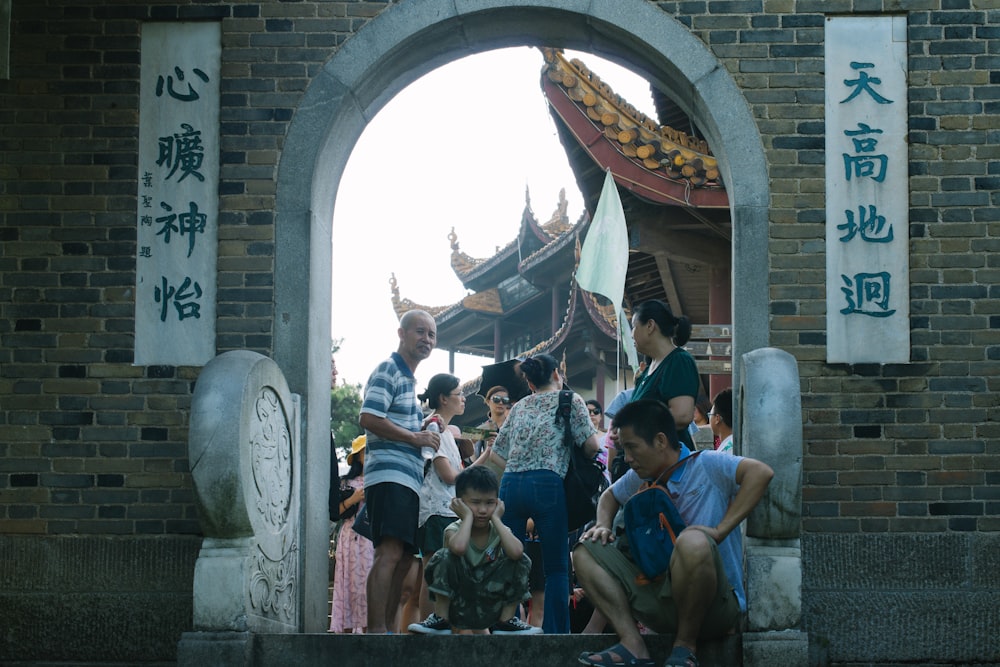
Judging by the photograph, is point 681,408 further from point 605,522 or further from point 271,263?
point 271,263

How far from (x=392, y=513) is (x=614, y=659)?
1949mm

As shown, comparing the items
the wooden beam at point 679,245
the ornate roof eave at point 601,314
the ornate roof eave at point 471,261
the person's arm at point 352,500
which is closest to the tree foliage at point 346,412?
the ornate roof eave at point 471,261

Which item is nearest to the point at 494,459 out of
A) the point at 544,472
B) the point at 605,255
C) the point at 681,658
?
the point at 544,472

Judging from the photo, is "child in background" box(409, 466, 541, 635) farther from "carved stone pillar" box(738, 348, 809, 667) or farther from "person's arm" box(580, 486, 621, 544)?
"carved stone pillar" box(738, 348, 809, 667)

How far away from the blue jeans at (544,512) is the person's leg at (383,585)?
1.97 feet

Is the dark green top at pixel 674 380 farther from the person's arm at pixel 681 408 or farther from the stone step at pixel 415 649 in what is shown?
the stone step at pixel 415 649

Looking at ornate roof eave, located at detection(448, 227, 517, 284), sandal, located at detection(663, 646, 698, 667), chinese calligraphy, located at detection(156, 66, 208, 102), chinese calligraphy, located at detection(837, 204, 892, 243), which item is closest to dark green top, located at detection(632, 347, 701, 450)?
sandal, located at detection(663, 646, 698, 667)

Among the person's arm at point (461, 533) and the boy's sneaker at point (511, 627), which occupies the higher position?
the person's arm at point (461, 533)

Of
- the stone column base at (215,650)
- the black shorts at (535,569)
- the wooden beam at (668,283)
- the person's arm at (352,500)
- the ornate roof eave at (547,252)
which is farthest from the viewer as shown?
the ornate roof eave at (547,252)

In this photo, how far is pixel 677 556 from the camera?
532 centimetres

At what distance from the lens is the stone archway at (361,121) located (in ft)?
23.4

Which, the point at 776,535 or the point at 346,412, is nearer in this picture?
the point at 776,535

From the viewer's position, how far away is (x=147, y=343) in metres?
7.21

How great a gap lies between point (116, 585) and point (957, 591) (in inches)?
158
